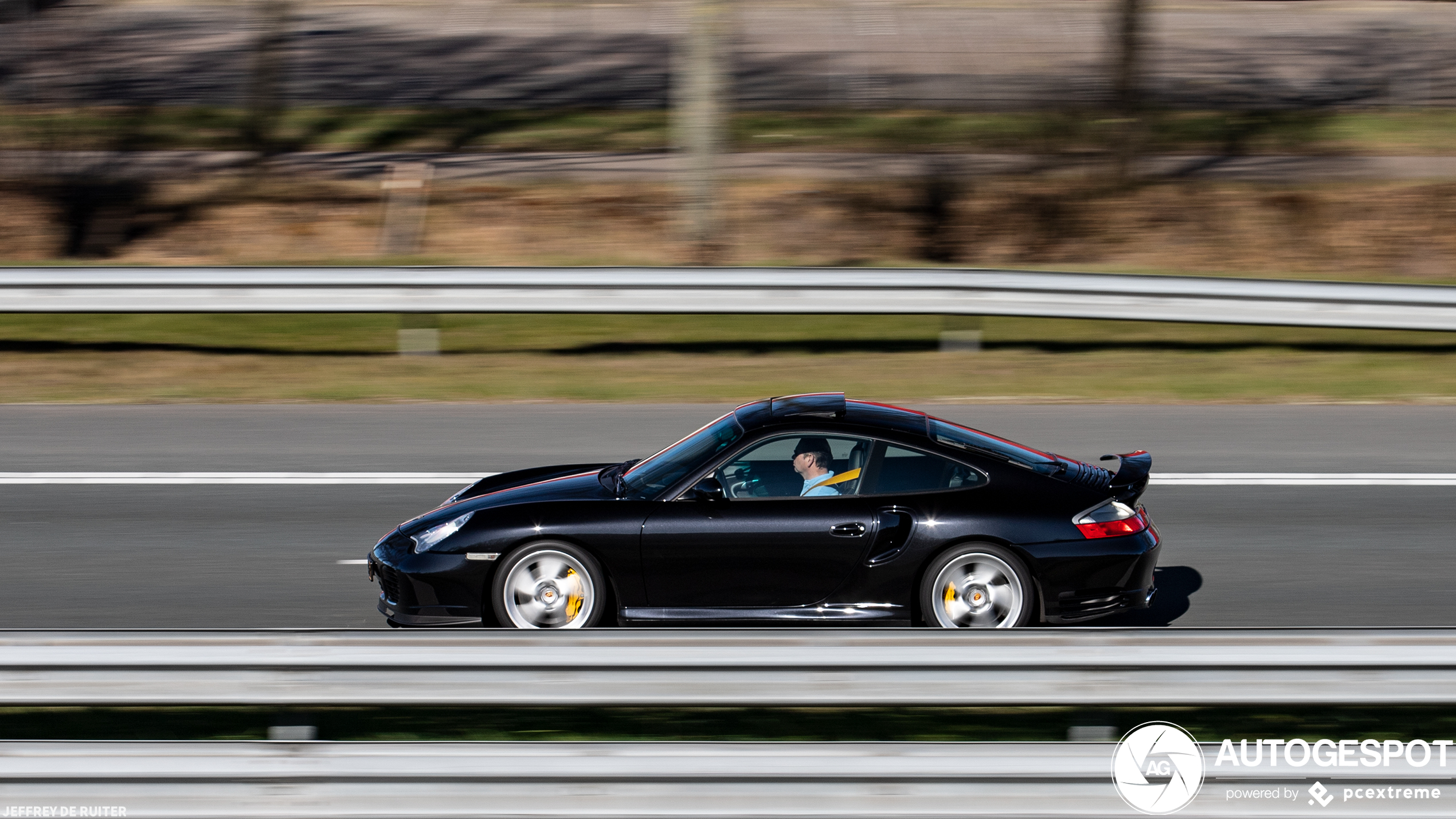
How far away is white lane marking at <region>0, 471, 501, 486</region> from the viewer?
32.2 ft

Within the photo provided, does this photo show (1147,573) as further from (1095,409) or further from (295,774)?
(1095,409)

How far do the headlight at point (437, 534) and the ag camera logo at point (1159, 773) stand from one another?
11.4ft

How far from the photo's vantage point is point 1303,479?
990 cm

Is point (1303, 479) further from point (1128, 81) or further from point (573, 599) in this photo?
point (1128, 81)

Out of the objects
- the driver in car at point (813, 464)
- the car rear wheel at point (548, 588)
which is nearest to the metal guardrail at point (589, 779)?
the car rear wheel at point (548, 588)

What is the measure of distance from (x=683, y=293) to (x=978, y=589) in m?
7.37

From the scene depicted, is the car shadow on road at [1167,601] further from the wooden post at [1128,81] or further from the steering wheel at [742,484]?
the wooden post at [1128,81]

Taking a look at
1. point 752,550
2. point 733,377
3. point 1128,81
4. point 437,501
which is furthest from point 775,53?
point 752,550

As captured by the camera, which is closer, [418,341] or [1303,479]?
[1303,479]

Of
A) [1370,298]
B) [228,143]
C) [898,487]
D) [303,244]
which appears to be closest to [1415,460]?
[1370,298]

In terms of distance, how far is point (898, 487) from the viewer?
671 centimetres

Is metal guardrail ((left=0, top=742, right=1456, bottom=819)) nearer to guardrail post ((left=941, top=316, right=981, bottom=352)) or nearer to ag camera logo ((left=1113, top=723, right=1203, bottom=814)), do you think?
ag camera logo ((left=1113, top=723, right=1203, bottom=814))

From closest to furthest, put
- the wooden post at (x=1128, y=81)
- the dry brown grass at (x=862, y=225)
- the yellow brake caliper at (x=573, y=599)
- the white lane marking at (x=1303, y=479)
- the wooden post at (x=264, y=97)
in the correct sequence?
the yellow brake caliper at (x=573, y=599)
the white lane marking at (x=1303, y=479)
the dry brown grass at (x=862, y=225)
the wooden post at (x=1128, y=81)
the wooden post at (x=264, y=97)

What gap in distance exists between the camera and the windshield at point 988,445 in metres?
6.91
